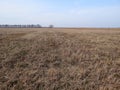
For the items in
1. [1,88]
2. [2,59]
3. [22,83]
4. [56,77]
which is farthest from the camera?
[2,59]

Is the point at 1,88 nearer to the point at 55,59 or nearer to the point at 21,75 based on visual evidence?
the point at 21,75

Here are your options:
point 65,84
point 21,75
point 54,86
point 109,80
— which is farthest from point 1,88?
point 109,80

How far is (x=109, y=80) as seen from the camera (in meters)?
7.04

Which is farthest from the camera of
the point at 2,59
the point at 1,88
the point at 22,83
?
the point at 2,59

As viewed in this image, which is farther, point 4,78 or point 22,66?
point 22,66

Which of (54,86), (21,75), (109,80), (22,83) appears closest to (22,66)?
(21,75)

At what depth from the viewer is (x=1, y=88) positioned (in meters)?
6.26

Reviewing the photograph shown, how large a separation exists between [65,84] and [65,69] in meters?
1.57

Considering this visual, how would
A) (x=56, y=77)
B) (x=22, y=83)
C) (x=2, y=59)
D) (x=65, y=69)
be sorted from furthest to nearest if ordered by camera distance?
(x=2, y=59)
(x=65, y=69)
(x=56, y=77)
(x=22, y=83)

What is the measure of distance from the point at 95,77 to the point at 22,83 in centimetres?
290

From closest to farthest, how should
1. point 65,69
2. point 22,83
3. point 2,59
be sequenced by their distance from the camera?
point 22,83 < point 65,69 < point 2,59

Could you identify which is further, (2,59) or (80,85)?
(2,59)

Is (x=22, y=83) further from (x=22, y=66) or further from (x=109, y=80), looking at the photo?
(x=109, y=80)

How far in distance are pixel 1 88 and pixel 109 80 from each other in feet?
13.2
